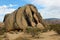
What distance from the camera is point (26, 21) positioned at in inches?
1118

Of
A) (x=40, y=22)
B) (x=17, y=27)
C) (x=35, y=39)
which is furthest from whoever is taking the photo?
(x=40, y=22)

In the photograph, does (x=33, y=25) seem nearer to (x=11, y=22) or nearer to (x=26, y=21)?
(x=26, y=21)

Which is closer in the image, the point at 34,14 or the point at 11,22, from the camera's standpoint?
the point at 11,22

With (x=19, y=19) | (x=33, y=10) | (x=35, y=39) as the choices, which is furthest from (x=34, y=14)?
(x=35, y=39)

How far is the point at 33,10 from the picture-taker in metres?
29.5

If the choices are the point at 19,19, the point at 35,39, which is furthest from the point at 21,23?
the point at 35,39

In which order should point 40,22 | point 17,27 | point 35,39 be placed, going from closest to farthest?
point 35,39
point 17,27
point 40,22

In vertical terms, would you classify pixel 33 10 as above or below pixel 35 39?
above

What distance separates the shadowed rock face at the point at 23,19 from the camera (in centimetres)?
2758

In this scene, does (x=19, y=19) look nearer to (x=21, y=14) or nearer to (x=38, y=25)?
(x=21, y=14)

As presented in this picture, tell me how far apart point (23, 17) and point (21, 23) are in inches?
43.7

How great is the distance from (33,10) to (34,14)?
0.59 m

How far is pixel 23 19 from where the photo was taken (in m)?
28.1

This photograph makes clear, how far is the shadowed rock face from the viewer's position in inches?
1086
